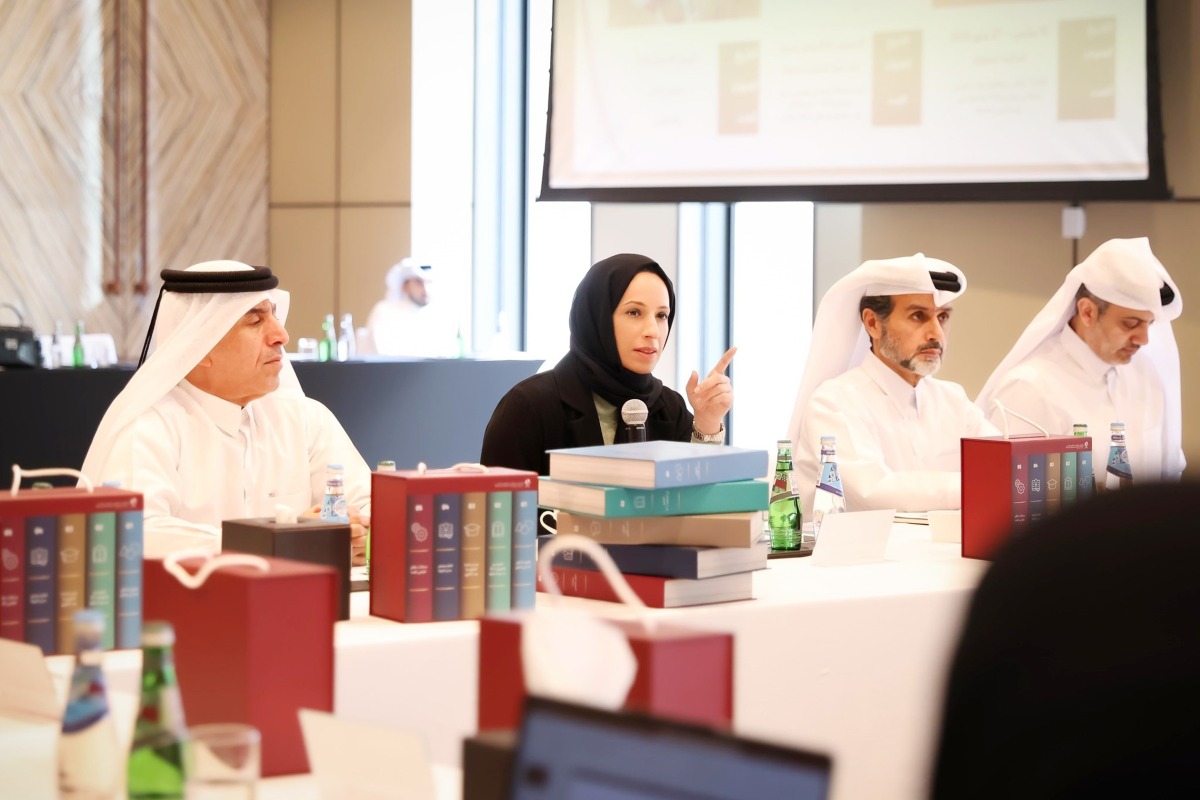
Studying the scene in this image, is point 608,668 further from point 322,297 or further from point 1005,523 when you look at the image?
point 322,297

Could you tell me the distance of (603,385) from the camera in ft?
13.0

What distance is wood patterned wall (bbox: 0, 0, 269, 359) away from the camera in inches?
344

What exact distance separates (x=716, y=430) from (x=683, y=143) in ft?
13.6

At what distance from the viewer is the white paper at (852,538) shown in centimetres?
298

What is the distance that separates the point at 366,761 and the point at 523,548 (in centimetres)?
90

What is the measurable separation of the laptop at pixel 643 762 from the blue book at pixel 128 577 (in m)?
1.24

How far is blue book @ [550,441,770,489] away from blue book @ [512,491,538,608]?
161 mm

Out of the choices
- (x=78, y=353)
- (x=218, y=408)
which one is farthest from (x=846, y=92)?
(x=218, y=408)

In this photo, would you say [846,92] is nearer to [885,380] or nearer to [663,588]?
[885,380]

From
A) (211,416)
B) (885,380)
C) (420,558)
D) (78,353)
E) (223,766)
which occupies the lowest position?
(223,766)

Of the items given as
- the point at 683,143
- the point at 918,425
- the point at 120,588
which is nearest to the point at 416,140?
the point at 683,143

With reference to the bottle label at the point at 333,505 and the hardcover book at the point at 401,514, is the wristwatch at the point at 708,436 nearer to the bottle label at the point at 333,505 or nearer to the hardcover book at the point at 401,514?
the bottle label at the point at 333,505

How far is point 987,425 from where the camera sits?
462cm

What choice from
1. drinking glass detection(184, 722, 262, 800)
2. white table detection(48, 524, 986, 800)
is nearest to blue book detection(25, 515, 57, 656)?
white table detection(48, 524, 986, 800)
